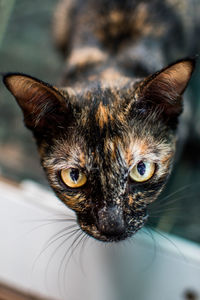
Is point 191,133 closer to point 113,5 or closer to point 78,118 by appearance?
point 113,5

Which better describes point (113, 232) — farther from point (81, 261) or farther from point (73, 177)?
point (81, 261)

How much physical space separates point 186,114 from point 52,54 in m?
1.25

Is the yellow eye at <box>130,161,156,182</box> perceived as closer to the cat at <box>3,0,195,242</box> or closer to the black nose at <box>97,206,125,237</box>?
the cat at <box>3,0,195,242</box>

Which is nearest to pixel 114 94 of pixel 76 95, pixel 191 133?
pixel 76 95

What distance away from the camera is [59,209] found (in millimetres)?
1723

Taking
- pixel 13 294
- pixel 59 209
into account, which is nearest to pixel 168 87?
pixel 59 209

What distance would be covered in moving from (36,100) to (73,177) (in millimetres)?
296

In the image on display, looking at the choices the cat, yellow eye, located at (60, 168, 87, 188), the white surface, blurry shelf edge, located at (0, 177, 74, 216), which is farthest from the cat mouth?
blurry shelf edge, located at (0, 177, 74, 216)

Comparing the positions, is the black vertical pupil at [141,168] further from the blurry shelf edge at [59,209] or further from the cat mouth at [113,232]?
the blurry shelf edge at [59,209]

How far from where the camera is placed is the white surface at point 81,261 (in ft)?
5.25

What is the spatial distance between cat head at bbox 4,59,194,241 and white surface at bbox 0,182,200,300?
389mm

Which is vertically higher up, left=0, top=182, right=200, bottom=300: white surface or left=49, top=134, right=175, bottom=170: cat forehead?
left=49, top=134, right=175, bottom=170: cat forehead

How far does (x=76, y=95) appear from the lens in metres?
1.35

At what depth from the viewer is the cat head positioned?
3.78 ft
